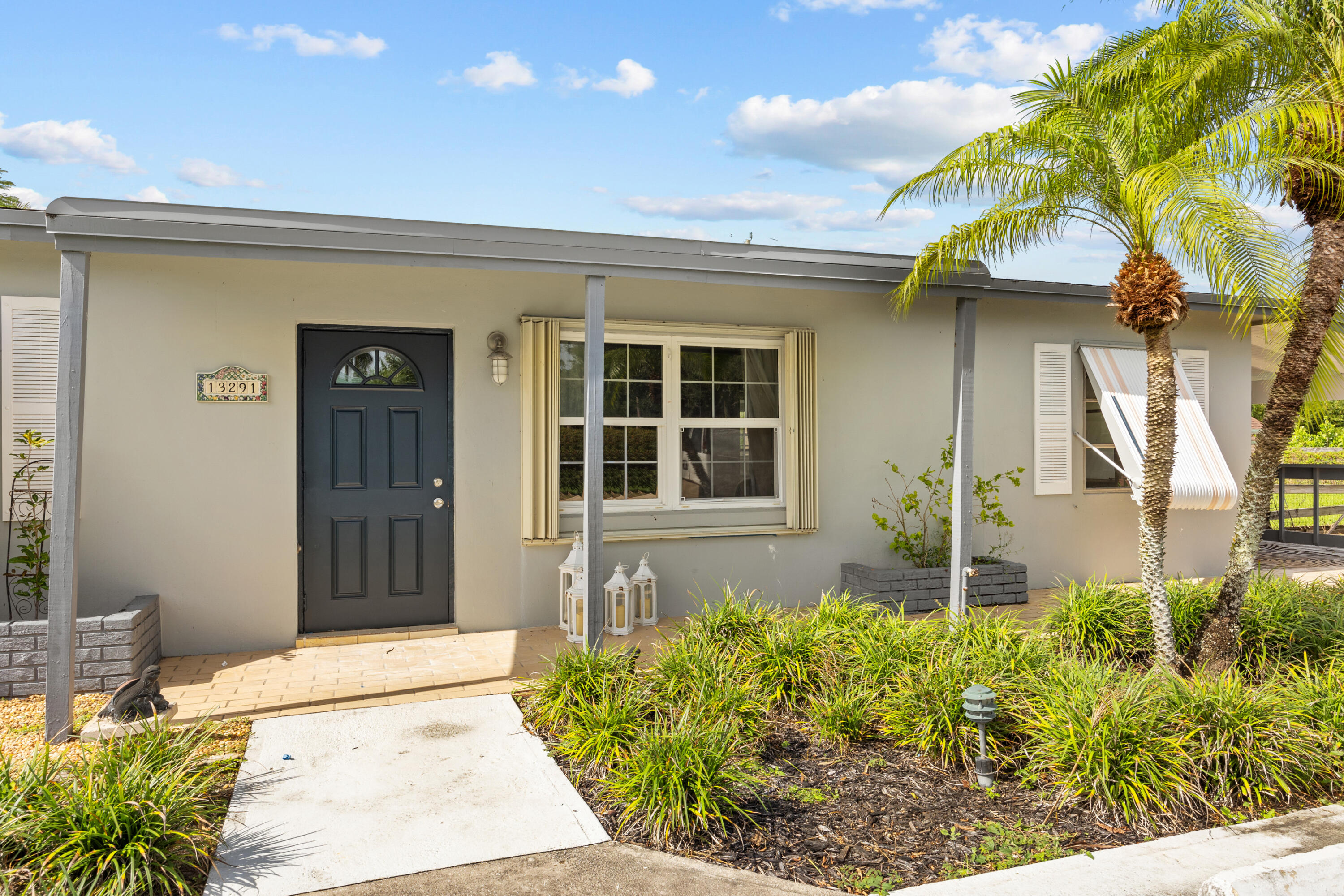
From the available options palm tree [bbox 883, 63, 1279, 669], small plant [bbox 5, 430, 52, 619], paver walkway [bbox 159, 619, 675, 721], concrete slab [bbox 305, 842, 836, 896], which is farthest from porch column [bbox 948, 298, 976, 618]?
small plant [bbox 5, 430, 52, 619]

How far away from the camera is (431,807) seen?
3520 millimetres

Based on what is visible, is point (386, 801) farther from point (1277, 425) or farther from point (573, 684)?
point (1277, 425)

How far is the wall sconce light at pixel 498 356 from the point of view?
20.7 ft

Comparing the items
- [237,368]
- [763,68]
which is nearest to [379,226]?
[237,368]

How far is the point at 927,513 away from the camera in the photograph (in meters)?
7.58

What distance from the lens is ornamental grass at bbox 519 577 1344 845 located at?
11.3 feet

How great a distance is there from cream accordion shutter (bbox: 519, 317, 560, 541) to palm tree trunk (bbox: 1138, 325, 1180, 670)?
3.95 metres

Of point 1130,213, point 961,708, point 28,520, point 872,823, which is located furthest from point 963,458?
point 28,520

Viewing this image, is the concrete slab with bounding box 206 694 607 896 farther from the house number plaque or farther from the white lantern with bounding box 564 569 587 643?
the house number plaque

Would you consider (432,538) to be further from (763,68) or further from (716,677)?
(763,68)

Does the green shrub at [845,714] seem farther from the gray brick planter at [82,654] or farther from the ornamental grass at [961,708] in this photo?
the gray brick planter at [82,654]

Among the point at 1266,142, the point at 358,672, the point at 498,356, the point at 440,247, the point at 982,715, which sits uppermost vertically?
the point at 1266,142

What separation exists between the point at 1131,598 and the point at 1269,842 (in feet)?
8.46

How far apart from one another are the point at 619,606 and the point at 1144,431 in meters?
5.22
